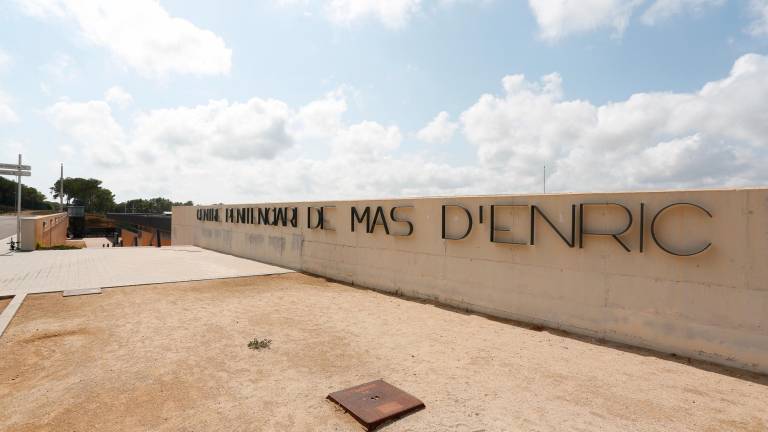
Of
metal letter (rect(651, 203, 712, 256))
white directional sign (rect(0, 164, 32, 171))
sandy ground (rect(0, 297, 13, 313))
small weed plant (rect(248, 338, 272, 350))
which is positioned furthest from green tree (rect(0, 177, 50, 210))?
metal letter (rect(651, 203, 712, 256))

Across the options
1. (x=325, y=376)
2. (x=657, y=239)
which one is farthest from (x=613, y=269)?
(x=325, y=376)

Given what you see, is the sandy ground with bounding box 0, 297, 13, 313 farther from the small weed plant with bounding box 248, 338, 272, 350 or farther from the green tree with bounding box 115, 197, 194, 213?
the green tree with bounding box 115, 197, 194, 213

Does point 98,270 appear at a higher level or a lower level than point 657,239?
lower

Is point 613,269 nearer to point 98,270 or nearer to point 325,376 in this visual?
point 325,376

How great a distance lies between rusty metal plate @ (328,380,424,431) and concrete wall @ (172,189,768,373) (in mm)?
4257

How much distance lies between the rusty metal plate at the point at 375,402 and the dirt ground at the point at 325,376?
0.11 meters

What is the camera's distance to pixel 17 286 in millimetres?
10734

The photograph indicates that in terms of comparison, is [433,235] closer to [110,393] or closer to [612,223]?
[612,223]

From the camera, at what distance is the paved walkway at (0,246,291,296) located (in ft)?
37.1

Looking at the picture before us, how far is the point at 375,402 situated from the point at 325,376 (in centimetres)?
109

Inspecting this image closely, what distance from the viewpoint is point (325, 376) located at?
5.16 m

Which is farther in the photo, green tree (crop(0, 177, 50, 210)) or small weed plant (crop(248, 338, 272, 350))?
green tree (crop(0, 177, 50, 210))

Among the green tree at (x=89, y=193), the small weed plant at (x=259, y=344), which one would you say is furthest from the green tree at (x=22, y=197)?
the small weed plant at (x=259, y=344)

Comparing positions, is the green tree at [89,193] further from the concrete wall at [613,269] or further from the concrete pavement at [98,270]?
the concrete wall at [613,269]
